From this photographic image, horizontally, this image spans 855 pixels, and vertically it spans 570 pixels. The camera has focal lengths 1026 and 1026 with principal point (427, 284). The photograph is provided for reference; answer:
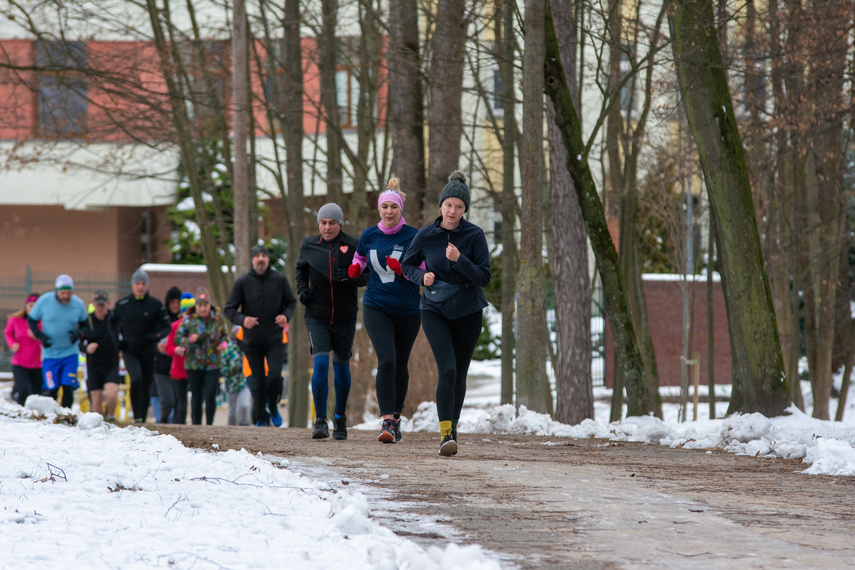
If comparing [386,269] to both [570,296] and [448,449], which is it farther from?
[570,296]

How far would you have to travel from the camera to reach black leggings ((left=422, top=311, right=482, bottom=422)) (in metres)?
7.45

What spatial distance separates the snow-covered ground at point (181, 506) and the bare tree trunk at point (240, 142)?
8569mm

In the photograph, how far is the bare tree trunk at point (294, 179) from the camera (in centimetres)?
1855

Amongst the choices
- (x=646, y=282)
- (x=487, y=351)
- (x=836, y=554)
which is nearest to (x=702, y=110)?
(x=836, y=554)

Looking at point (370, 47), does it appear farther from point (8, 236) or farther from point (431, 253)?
point (8, 236)

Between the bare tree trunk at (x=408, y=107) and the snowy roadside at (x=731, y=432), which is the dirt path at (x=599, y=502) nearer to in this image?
the snowy roadside at (x=731, y=432)

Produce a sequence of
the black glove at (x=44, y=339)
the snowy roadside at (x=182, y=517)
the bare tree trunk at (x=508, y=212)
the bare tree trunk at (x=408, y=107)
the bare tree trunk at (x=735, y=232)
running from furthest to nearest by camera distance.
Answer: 1. the bare tree trunk at (x=508, y=212)
2. the bare tree trunk at (x=408, y=107)
3. the black glove at (x=44, y=339)
4. the bare tree trunk at (x=735, y=232)
5. the snowy roadside at (x=182, y=517)

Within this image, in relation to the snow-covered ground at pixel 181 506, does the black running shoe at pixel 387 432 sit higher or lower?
lower

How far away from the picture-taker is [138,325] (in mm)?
14062

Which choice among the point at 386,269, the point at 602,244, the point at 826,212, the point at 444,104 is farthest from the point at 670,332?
the point at 386,269

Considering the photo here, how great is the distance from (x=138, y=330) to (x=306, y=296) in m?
6.06

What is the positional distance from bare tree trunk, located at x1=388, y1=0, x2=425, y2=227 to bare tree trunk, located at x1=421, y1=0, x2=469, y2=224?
281mm

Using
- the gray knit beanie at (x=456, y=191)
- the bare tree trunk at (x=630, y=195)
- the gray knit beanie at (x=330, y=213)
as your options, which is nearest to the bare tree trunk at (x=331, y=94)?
the bare tree trunk at (x=630, y=195)

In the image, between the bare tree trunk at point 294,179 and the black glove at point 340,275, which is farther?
the bare tree trunk at point 294,179
